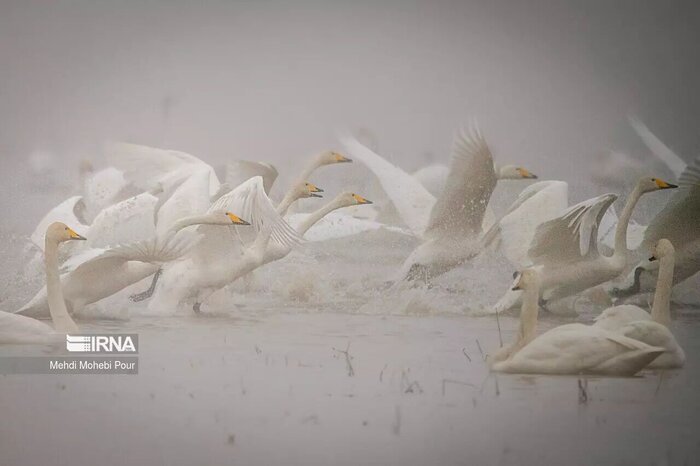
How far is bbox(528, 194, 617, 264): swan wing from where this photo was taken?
331 cm

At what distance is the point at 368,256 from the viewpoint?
332 cm

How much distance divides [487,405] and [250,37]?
6.04 feet

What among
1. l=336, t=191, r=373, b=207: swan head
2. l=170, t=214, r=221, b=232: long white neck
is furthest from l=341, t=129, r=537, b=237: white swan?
l=170, t=214, r=221, b=232: long white neck

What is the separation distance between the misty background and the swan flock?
0.30 ft

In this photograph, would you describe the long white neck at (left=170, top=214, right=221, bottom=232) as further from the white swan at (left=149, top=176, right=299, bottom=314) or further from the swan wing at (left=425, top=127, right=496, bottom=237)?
the swan wing at (left=425, top=127, right=496, bottom=237)

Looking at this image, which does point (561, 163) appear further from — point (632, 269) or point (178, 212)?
point (178, 212)

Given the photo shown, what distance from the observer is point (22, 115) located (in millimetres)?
3438

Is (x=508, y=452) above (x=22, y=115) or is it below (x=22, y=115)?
below

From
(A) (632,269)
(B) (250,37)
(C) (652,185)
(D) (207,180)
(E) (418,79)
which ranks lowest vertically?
(A) (632,269)

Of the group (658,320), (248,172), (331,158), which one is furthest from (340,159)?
(658,320)

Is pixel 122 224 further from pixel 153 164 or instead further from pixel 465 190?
pixel 465 190

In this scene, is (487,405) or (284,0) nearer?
(487,405)

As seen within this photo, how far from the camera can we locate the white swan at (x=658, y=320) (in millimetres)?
3209

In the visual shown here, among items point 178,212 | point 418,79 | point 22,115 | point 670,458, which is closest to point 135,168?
point 178,212
